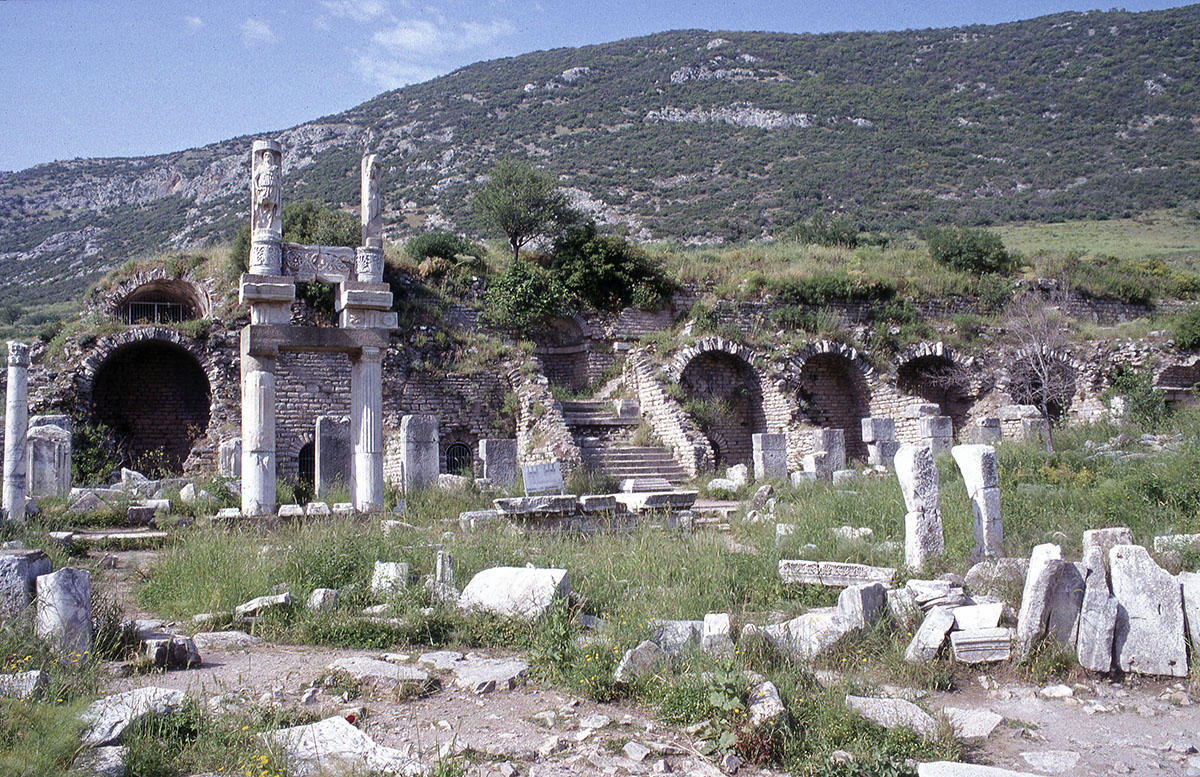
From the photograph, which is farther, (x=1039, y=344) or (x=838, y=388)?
(x=838, y=388)

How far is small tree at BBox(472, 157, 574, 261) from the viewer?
26.4 metres

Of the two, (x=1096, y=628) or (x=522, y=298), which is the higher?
(x=522, y=298)

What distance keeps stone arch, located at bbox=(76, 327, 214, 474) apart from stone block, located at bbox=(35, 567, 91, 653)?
17.8 m

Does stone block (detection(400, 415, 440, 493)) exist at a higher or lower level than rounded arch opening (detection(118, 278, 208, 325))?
lower

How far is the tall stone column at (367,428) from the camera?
13602mm

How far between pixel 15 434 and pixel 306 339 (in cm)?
480

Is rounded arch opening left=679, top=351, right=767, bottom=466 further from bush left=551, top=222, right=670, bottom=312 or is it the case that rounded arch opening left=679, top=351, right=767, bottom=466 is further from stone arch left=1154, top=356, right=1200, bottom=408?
stone arch left=1154, top=356, right=1200, bottom=408

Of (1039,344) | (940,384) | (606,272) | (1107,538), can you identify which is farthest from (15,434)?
(940,384)

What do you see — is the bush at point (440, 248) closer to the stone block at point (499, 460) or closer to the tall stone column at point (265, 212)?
the stone block at point (499, 460)

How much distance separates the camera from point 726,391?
24.6 meters

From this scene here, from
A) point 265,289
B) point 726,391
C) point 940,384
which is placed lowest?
point 726,391

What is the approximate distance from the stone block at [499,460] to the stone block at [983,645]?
1066 cm

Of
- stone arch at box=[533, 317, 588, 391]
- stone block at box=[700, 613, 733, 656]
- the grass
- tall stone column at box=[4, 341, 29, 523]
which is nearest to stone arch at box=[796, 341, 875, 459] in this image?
stone arch at box=[533, 317, 588, 391]

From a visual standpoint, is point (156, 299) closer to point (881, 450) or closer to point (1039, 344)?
point (881, 450)
